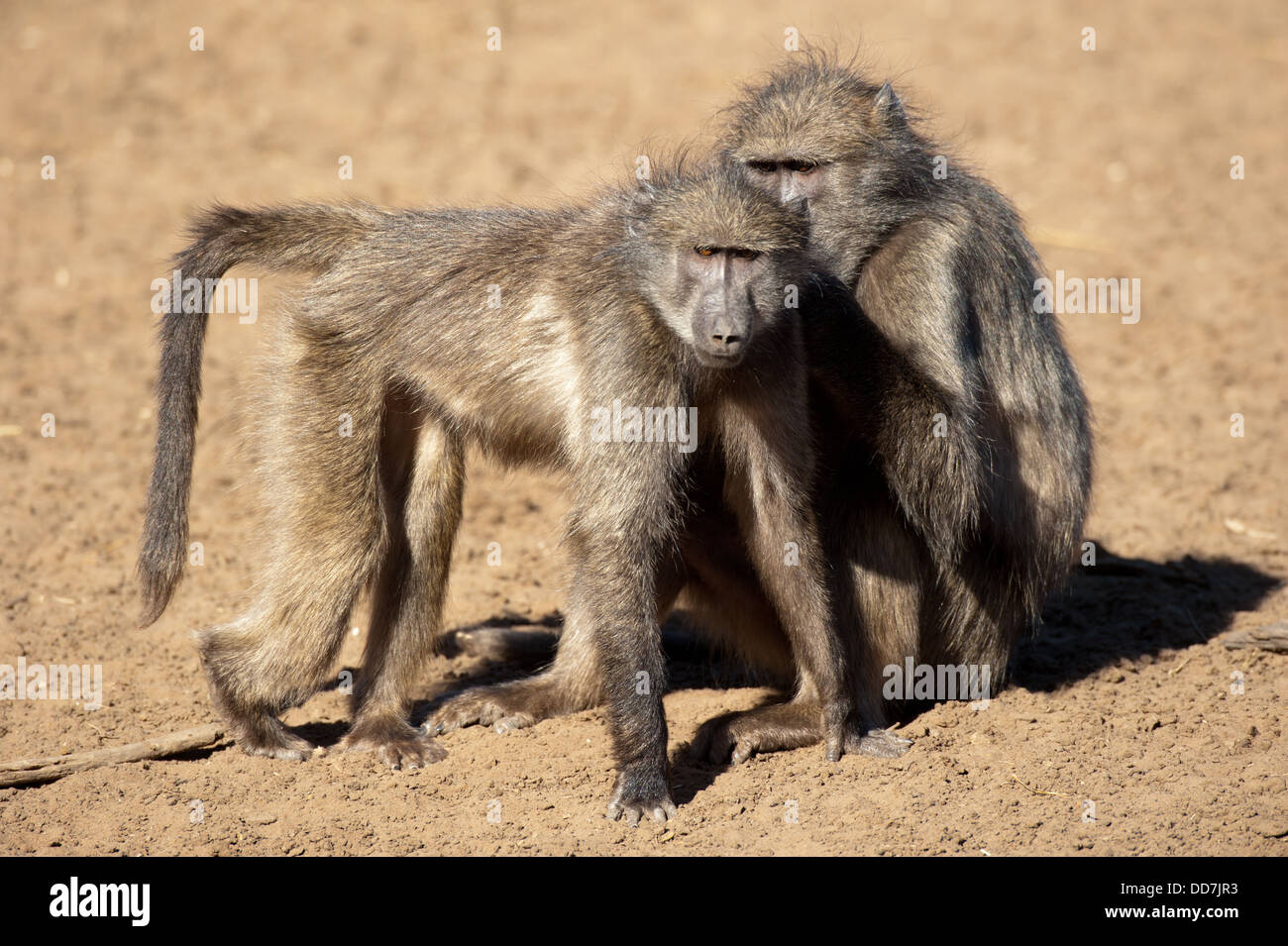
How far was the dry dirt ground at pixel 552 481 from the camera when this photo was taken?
152 inches

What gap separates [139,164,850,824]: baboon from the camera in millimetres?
3773

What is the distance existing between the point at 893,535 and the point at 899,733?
64 cm

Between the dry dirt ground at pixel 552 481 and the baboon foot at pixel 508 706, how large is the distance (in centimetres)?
9

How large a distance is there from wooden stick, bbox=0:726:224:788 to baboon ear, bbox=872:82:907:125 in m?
2.91

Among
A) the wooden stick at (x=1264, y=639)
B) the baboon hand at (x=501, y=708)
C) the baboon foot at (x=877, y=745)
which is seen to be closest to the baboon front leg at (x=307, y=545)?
the baboon hand at (x=501, y=708)

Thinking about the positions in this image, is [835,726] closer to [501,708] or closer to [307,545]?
[501,708]

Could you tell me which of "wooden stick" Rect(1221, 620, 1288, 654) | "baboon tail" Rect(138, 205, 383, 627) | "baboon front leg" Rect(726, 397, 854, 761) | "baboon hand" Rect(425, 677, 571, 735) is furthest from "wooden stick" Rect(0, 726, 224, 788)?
"wooden stick" Rect(1221, 620, 1288, 654)

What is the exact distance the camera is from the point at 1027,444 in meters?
4.52

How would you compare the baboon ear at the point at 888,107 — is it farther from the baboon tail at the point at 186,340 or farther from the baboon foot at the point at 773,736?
the baboon foot at the point at 773,736

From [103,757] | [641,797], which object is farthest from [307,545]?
[641,797]

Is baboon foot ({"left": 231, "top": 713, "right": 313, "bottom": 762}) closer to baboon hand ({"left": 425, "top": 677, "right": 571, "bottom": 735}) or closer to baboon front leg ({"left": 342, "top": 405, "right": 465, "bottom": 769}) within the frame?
baboon front leg ({"left": 342, "top": 405, "right": 465, "bottom": 769})

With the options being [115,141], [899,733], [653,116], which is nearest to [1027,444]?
[899,733]

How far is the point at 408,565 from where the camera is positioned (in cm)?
446

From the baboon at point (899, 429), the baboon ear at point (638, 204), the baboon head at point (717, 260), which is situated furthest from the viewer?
the baboon at point (899, 429)
